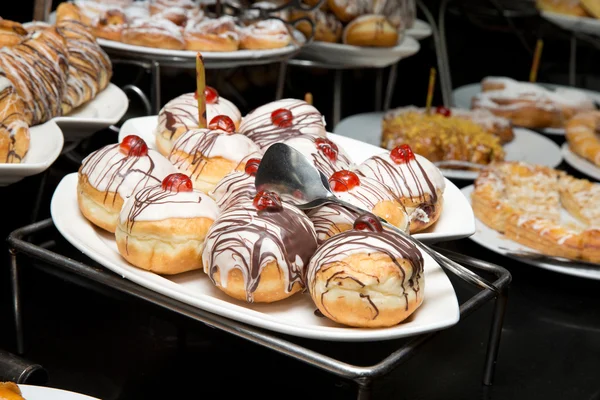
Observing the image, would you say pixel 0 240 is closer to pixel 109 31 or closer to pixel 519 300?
pixel 109 31

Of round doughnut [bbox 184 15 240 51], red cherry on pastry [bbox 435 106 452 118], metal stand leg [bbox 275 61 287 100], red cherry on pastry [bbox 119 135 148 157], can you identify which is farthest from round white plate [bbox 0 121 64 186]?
red cherry on pastry [bbox 435 106 452 118]

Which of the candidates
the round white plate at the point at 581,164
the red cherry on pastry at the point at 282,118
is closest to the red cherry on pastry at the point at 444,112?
the round white plate at the point at 581,164

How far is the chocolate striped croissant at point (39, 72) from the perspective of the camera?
102cm

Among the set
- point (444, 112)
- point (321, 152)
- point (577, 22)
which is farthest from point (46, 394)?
point (577, 22)

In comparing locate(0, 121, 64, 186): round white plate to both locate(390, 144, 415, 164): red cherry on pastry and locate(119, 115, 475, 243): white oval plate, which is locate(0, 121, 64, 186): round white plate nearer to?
locate(119, 115, 475, 243): white oval plate

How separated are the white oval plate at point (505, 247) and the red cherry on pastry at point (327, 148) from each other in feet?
1.43

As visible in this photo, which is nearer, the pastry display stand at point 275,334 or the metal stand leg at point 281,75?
the pastry display stand at point 275,334

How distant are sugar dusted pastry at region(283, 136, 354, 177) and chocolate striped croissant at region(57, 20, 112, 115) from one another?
0.43 meters

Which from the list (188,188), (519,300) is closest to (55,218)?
(188,188)

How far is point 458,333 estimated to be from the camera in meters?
1.02

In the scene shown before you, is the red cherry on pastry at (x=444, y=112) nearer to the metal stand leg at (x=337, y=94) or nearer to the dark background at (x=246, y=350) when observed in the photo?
the metal stand leg at (x=337, y=94)

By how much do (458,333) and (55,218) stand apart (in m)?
0.55

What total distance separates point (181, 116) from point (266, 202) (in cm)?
31

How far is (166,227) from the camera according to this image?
72 cm
